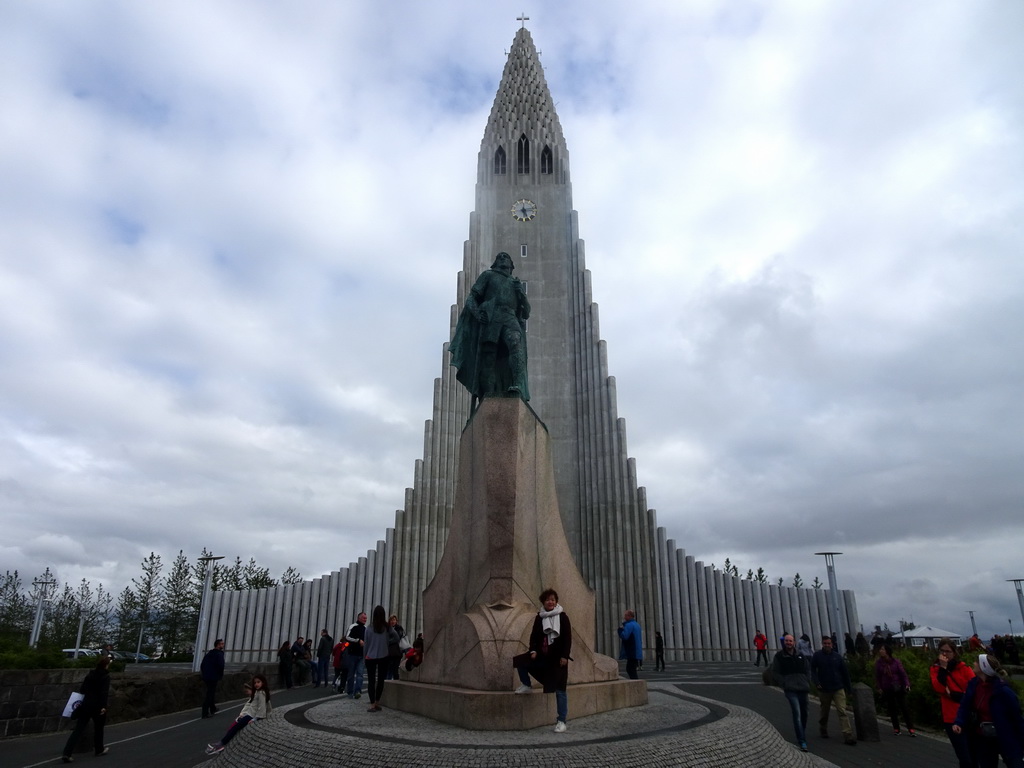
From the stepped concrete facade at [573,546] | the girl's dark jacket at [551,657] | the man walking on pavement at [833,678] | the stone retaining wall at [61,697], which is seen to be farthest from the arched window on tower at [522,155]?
the girl's dark jacket at [551,657]

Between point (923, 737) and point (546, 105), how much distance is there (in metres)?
34.6

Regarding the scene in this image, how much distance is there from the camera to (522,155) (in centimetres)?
3616

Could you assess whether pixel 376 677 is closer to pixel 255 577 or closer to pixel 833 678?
pixel 833 678

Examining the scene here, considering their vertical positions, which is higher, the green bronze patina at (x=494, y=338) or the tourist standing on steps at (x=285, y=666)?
the green bronze patina at (x=494, y=338)

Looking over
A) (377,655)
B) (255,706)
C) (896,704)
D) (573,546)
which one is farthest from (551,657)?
(573,546)

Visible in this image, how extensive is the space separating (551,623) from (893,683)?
6.38 meters

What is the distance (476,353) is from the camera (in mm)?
9930

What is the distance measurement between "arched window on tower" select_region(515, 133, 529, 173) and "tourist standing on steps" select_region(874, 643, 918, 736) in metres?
30.4

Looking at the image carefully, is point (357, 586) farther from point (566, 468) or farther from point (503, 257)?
point (503, 257)

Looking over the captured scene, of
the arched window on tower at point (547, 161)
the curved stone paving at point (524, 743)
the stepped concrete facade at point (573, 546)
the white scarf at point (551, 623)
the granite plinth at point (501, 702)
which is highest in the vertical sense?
the arched window on tower at point (547, 161)

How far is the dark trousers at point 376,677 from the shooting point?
7996 mm

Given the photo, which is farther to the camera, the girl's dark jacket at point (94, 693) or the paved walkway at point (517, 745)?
the girl's dark jacket at point (94, 693)

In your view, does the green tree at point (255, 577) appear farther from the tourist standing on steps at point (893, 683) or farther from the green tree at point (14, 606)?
the tourist standing on steps at point (893, 683)

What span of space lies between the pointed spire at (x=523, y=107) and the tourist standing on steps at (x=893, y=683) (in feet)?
102
